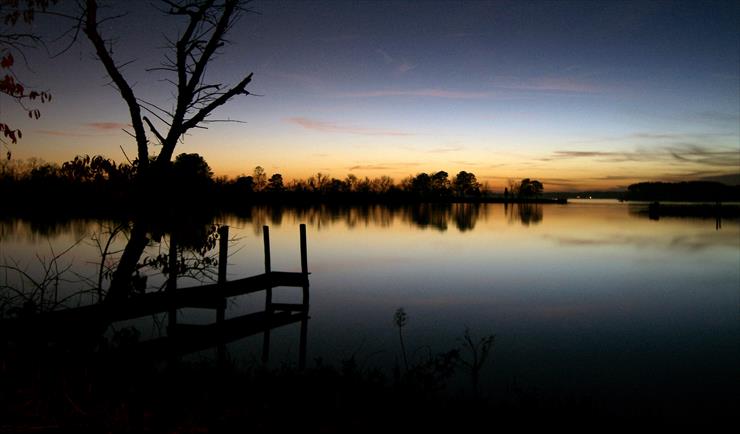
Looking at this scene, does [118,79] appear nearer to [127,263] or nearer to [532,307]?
[127,263]

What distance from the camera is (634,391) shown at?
37.7ft

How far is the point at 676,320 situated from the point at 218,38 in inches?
738

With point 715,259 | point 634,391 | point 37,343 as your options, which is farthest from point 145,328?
point 715,259

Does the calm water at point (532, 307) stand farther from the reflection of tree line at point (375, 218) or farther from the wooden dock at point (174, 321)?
the reflection of tree line at point (375, 218)

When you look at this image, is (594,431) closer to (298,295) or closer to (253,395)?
(253,395)

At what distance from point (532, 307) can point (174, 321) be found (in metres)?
14.4

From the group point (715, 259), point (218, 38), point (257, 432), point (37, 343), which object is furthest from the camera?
point (715, 259)

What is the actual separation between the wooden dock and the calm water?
73 centimetres

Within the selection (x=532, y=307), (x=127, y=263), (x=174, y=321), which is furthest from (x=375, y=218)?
(x=127, y=263)

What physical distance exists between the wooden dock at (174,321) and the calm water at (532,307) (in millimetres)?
Result: 733

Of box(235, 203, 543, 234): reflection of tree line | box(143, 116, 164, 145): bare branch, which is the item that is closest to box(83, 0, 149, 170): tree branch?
box(143, 116, 164, 145): bare branch

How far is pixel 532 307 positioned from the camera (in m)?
21.3

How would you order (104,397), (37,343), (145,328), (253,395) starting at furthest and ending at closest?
(145,328)
(37,343)
(253,395)
(104,397)

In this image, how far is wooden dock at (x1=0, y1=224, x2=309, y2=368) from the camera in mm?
9070
